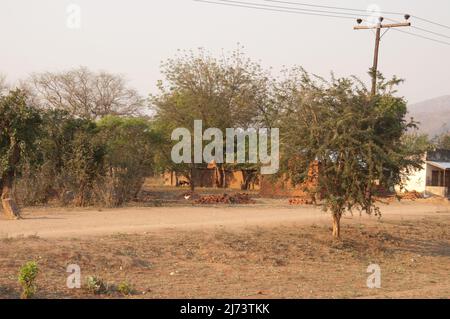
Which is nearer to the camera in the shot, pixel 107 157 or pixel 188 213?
pixel 188 213

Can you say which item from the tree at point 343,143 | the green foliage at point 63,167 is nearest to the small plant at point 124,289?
the tree at point 343,143

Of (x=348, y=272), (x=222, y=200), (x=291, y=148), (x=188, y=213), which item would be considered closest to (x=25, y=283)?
(x=348, y=272)

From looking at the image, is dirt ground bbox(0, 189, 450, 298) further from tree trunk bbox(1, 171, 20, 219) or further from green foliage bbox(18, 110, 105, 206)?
green foliage bbox(18, 110, 105, 206)

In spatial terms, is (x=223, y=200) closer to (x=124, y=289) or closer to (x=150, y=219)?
(x=150, y=219)

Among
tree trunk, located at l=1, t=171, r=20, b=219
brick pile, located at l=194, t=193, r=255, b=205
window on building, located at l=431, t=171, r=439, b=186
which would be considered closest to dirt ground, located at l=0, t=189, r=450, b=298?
tree trunk, located at l=1, t=171, r=20, b=219

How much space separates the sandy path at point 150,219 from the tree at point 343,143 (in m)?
2.17

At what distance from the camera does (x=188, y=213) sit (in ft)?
70.8

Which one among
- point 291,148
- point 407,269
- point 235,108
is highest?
point 235,108

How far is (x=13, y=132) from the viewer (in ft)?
63.8

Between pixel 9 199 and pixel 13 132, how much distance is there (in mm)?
2222

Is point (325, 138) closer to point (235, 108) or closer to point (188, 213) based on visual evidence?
point (188, 213)

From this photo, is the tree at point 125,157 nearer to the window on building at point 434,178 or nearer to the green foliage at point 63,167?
the green foliage at point 63,167

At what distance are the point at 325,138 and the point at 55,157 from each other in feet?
38.2

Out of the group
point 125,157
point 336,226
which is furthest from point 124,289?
point 125,157
